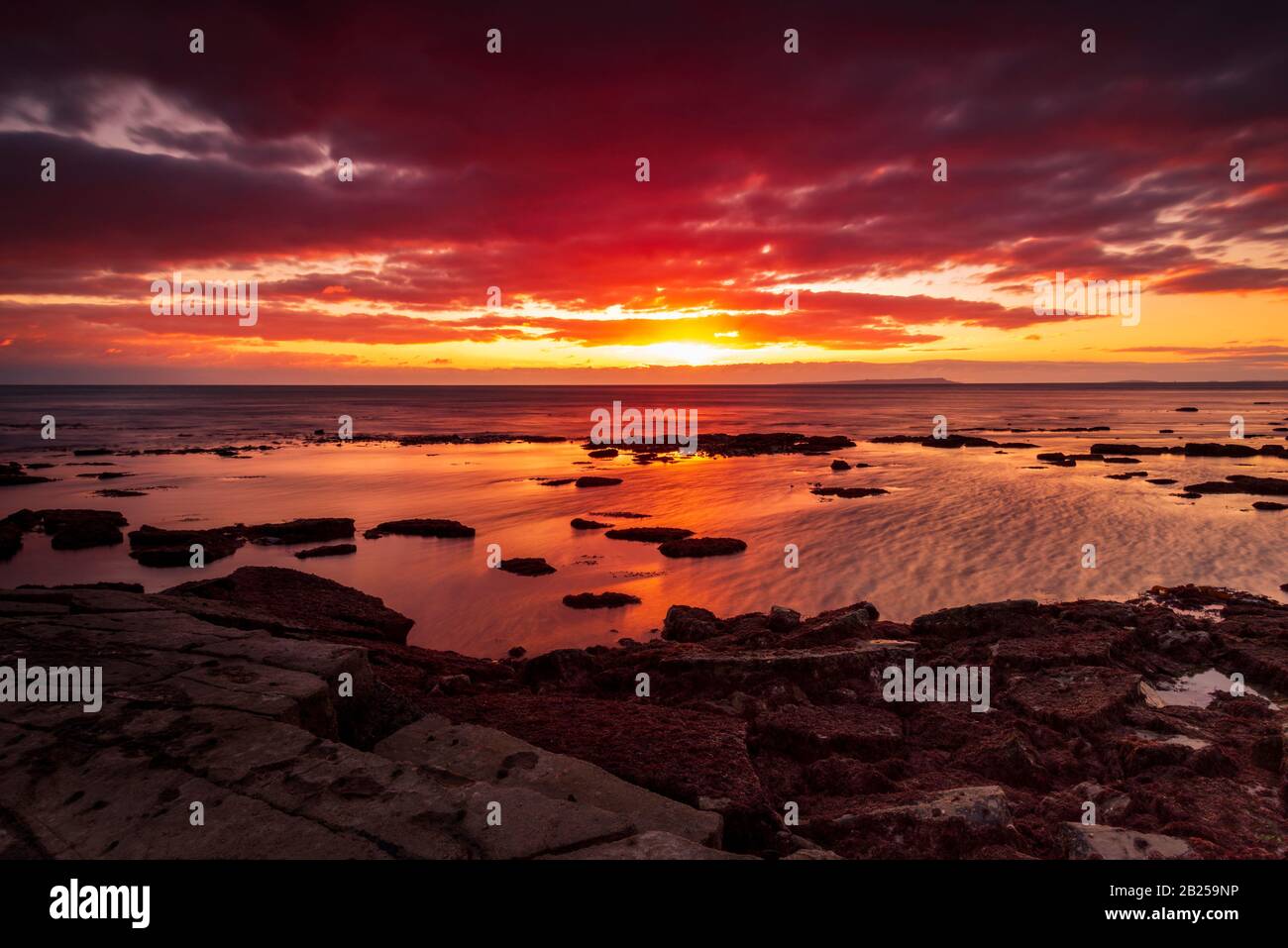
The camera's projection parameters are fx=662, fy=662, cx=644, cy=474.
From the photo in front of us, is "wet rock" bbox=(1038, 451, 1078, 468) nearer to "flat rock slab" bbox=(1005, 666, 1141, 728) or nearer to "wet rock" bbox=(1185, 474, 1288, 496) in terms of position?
"wet rock" bbox=(1185, 474, 1288, 496)

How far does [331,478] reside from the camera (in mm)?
35594

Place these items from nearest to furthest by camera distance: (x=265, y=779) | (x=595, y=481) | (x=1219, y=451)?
(x=265, y=779)
(x=595, y=481)
(x=1219, y=451)

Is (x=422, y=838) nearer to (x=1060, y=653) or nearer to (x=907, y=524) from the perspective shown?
(x=1060, y=653)

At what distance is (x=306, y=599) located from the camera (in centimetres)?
1198

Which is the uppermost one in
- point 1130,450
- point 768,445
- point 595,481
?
point 768,445

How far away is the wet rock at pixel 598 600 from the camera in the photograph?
14516 millimetres

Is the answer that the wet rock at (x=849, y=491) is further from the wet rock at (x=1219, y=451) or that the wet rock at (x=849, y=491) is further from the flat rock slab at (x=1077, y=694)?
the wet rock at (x=1219, y=451)

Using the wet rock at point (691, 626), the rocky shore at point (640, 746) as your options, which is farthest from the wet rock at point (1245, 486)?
the wet rock at point (691, 626)

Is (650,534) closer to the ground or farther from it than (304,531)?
closer to the ground

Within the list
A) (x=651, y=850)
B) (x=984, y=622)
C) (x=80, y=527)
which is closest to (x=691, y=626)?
(x=984, y=622)

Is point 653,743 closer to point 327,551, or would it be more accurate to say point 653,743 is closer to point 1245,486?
point 327,551

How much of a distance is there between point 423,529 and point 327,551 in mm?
3426

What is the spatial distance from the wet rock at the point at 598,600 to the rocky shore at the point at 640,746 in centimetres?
422
